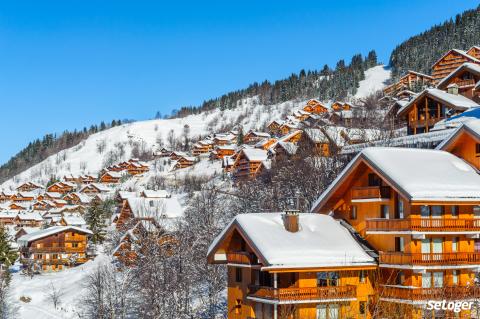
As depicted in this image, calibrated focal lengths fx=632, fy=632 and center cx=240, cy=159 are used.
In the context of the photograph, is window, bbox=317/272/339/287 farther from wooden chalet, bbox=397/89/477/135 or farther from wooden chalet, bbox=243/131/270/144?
wooden chalet, bbox=243/131/270/144

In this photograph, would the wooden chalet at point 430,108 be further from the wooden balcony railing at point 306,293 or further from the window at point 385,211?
the wooden balcony railing at point 306,293

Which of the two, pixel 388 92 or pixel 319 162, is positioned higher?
pixel 388 92

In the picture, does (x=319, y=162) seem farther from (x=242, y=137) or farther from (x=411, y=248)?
(x=242, y=137)

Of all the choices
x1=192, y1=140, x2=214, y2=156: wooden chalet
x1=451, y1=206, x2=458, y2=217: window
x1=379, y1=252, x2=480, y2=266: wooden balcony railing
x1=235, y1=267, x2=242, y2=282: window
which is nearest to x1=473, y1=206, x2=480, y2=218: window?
x1=451, y1=206, x2=458, y2=217: window

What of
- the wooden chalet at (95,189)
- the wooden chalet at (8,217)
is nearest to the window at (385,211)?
the wooden chalet at (8,217)

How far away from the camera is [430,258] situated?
105ft

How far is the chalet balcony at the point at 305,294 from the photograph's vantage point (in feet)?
103

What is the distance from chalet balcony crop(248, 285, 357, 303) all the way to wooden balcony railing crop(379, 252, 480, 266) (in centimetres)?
248

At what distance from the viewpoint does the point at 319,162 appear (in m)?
63.6

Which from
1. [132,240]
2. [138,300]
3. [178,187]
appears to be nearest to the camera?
[138,300]

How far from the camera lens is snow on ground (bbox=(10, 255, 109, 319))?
2699 inches

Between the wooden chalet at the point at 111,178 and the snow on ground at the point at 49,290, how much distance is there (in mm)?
78454

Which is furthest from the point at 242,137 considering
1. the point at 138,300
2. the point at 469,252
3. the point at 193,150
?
the point at 469,252

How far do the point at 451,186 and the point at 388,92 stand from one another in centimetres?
11199
